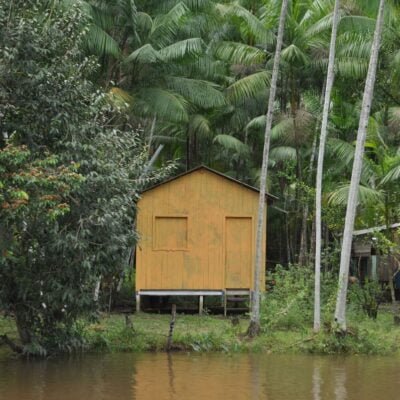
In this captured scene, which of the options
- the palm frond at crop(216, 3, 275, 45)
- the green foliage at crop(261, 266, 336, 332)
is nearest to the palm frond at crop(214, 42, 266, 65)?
the palm frond at crop(216, 3, 275, 45)

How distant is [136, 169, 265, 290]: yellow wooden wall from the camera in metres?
21.2

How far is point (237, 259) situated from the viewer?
→ 2141cm

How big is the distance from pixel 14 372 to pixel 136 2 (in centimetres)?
1260

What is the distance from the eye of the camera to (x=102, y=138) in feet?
49.1

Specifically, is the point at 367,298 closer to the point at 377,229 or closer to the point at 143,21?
the point at 377,229

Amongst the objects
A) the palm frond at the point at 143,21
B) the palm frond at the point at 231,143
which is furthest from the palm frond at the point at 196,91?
the palm frond at the point at 231,143

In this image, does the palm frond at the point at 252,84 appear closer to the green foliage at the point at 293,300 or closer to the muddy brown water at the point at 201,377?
the green foliage at the point at 293,300

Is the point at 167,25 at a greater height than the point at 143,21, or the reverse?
the point at 143,21

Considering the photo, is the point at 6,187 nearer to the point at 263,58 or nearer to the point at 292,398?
the point at 292,398

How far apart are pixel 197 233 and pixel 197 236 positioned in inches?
3.1

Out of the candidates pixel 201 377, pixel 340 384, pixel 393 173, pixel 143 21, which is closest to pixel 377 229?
pixel 393 173

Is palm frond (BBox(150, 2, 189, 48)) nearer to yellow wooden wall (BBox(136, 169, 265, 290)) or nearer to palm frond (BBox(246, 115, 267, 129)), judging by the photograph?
yellow wooden wall (BBox(136, 169, 265, 290))

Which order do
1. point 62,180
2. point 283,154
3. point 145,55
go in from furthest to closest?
point 283,154
point 145,55
point 62,180

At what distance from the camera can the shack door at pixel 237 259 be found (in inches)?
841
